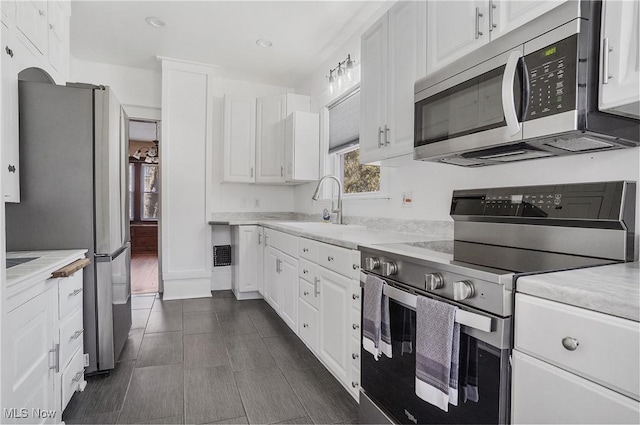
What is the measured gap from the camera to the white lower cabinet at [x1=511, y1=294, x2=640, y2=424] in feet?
2.26

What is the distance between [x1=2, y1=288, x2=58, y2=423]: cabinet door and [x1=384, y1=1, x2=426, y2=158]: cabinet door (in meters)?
1.87

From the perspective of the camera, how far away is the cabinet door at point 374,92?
2105 millimetres

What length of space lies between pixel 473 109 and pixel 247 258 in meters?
3.02

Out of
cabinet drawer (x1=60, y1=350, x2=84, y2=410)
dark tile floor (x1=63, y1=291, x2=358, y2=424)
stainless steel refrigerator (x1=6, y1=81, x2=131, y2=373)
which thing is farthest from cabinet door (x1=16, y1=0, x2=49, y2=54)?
dark tile floor (x1=63, y1=291, x2=358, y2=424)

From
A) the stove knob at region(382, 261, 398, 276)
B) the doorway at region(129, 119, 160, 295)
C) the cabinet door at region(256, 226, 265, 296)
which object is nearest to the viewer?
the stove knob at region(382, 261, 398, 276)

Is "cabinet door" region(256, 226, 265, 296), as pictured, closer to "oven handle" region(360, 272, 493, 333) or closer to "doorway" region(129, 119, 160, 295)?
"oven handle" region(360, 272, 493, 333)

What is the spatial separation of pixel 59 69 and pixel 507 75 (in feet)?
8.94

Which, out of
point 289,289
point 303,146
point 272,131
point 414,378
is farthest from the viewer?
point 272,131

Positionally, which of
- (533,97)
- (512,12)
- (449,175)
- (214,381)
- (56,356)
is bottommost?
(214,381)

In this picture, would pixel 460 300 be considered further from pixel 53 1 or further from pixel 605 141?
pixel 53 1

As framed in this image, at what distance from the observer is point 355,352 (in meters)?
1.77

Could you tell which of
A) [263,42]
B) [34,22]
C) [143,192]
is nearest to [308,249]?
[34,22]

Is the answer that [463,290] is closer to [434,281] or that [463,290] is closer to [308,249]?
[434,281]

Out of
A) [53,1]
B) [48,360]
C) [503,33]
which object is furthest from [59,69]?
[503,33]
